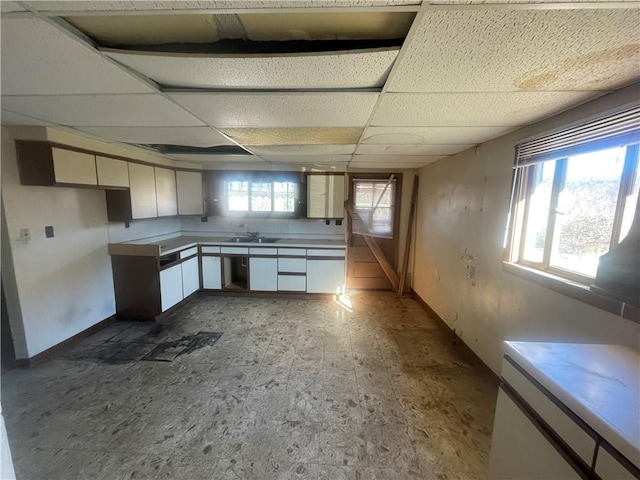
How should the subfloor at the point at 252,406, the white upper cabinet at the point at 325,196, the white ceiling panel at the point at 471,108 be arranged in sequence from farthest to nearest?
the white upper cabinet at the point at 325,196, the subfloor at the point at 252,406, the white ceiling panel at the point at 471,108

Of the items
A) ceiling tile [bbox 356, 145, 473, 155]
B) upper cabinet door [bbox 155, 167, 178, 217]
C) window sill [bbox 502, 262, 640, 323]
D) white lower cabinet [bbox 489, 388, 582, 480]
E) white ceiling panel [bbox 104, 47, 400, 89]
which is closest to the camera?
white lower cabinet [bbox 489, 388, 582, 480]

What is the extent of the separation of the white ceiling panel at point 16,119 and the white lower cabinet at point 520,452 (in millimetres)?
3686

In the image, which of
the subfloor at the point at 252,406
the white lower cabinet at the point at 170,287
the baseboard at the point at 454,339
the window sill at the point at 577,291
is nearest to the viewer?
the window sill at the point at 577,291

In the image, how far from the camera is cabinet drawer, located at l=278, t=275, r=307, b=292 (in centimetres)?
423

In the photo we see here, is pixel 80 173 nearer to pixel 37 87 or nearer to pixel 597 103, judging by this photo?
pixel 37 87

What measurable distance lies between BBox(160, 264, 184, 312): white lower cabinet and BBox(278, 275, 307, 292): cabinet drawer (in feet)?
4.83

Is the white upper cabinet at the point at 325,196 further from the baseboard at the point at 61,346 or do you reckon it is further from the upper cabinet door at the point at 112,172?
the baseboard at the point at 61,346

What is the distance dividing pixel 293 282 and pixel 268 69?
11.1 feet

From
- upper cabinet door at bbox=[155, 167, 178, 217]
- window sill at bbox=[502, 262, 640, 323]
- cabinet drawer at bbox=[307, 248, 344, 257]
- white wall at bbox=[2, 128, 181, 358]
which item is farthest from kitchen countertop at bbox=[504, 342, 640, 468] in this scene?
upper cabinet door at bbox=[155, 167, 178, 217]

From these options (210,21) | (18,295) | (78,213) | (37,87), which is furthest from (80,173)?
(210,21)

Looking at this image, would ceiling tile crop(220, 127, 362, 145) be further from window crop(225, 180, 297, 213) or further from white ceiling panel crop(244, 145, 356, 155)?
window crop(225, 180, 297, 213)

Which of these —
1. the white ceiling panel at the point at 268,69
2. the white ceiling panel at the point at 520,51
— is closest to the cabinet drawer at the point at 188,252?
the white ceiling panel at the point at 268,69

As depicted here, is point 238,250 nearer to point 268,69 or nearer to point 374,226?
point 374,226

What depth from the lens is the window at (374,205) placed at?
457 centimetres
